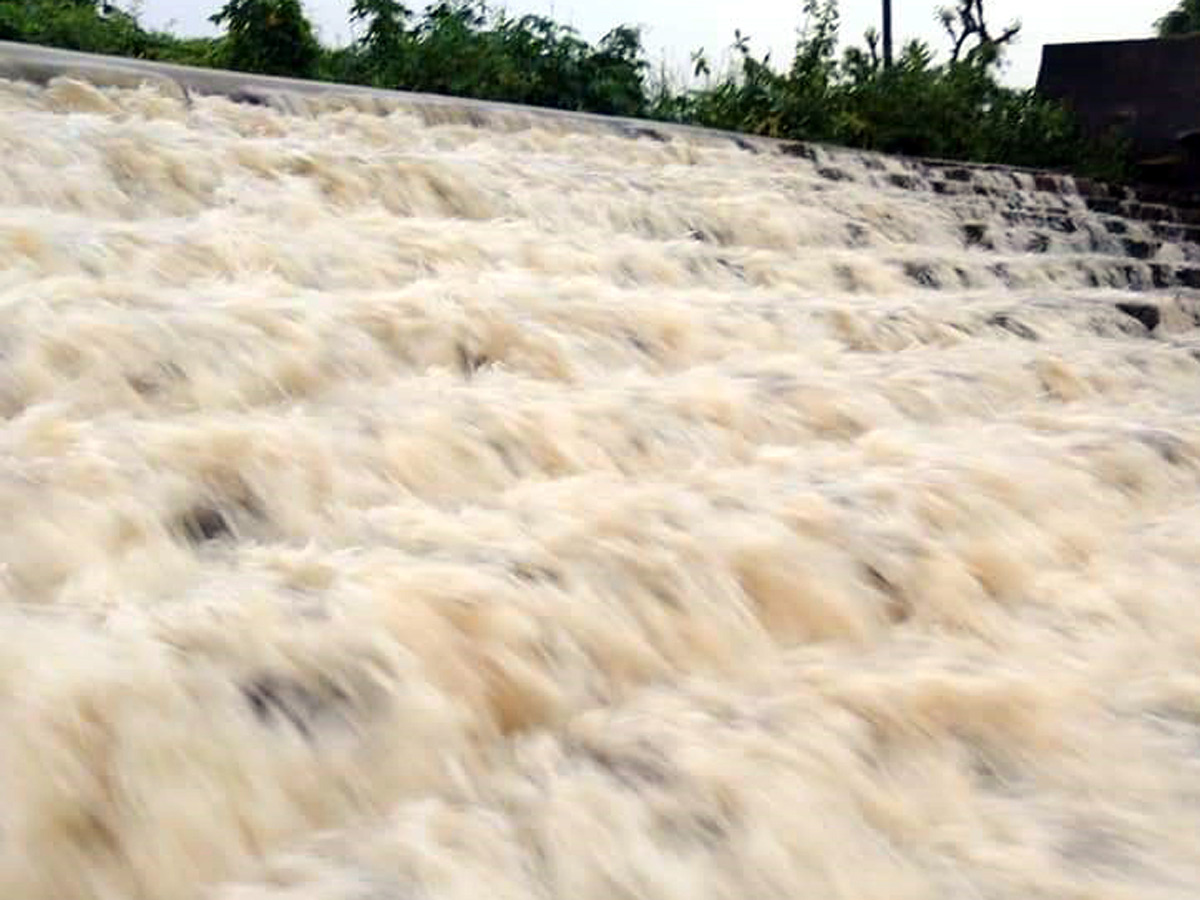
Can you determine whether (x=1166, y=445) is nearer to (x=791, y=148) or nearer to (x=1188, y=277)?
(x=791, y=148)

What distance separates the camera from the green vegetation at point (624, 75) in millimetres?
8086

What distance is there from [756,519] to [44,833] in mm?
1310

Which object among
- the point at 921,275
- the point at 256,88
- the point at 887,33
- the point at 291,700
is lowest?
the point at 291,700

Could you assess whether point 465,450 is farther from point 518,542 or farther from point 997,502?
point 997,502

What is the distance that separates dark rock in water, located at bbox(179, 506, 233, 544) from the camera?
1978mm

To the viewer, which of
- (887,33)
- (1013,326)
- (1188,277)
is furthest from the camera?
(887,33)

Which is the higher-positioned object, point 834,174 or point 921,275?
point 834,174

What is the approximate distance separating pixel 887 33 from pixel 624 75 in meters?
4.27

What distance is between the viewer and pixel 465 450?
242cm

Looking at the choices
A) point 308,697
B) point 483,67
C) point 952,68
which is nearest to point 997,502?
point 308,697

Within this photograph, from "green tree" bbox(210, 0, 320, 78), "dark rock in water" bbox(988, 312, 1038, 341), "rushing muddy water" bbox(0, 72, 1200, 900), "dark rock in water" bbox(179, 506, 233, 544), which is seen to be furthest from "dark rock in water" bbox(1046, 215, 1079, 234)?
"dark rock in water" bbox(179, 506, 233, 544)

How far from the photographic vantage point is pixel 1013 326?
4.32 meters

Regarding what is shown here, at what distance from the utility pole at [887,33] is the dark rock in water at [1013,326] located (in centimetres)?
613

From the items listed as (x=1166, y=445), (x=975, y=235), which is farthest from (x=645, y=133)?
(x=1166, y=445)
